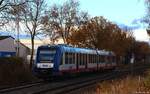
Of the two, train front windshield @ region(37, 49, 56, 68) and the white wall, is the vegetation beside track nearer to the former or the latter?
train front windshield @ region(37, 49, 56, 68)

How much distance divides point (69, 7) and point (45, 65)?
32.2m

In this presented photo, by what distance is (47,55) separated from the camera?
39.9m

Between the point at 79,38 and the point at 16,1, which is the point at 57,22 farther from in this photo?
the point at 16,1

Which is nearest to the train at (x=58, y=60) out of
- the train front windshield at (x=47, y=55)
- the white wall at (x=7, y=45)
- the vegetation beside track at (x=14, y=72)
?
the train front windshield at (x=47, y=55)

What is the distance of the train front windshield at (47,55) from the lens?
39491mm

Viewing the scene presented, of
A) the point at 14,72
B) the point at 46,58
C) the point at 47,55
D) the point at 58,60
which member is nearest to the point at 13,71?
the point at 14,72

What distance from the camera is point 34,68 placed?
130ft

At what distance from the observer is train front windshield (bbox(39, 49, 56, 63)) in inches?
1555

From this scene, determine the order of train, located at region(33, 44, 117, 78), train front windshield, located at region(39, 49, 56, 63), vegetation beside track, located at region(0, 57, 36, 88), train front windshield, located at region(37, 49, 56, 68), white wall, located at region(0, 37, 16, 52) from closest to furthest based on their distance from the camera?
vegetation beside track, located at region(0, 57, 36, 88) < train, located at region(33, 44, 117, 78) < train front windshield, located at region(37, 49, 56, 68) < train front windshield, located at region(39, 49, 56, 63) < white wall, located at region(0, 37, 16, 52)

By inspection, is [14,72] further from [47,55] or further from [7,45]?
[7,45]

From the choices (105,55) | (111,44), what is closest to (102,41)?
(111,44)

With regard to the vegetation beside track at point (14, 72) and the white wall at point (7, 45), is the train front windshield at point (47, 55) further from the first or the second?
the white wall at point (7, 45)

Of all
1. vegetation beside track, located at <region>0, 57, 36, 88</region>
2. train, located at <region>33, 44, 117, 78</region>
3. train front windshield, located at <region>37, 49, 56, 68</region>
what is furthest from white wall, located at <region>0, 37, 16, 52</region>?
train front windshield, located at <region>37, 49, 56, 68</region>

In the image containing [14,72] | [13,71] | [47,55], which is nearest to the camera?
[47,55]
